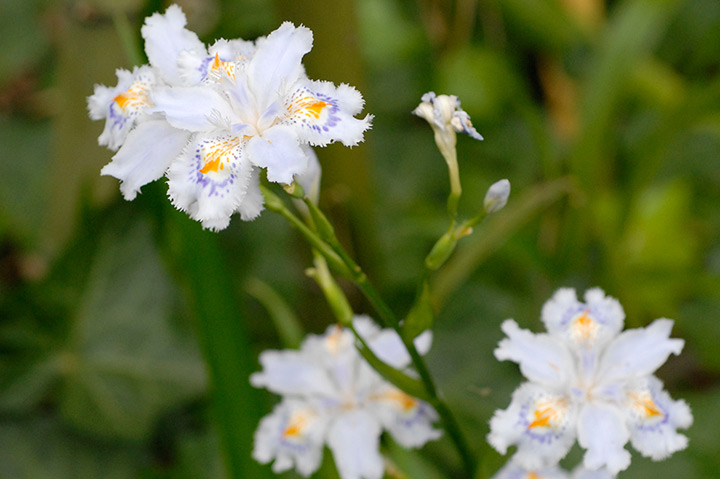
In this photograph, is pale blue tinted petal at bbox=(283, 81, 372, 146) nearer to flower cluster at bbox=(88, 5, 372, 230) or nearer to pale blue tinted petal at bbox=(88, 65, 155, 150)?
flower cluster at bbox=(88, 5, 372, 230)

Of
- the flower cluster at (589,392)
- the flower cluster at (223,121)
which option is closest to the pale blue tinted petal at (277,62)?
the flower cluster at (223,121)

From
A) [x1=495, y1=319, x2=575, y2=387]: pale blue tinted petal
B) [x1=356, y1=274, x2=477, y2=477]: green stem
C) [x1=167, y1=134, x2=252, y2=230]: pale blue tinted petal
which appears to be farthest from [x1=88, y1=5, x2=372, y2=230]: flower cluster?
[x1=495, y1=319, x2=575, y2=387]: pale blue tinted petal

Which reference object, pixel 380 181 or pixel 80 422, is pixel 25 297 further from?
pixel 380 181

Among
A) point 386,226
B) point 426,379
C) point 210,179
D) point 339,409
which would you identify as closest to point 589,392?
point 426,379

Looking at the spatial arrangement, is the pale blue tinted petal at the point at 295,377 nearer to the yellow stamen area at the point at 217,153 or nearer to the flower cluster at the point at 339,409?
the flower cluster at the point at 339,409

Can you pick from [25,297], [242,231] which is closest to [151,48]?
[25,297]
